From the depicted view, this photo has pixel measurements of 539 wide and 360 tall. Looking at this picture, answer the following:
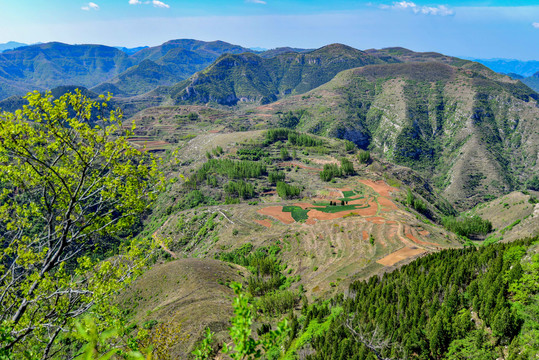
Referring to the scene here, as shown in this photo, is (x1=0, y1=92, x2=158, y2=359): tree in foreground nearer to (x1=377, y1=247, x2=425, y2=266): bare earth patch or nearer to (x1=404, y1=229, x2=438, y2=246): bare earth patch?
(x1=377, y1=247, x2=425, y2=266): bare earth patch

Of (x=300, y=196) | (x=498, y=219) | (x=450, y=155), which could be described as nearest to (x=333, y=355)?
(x=300, y=196)

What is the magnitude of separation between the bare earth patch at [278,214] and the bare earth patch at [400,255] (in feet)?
89.5

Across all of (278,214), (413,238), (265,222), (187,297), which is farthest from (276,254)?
(413,238)

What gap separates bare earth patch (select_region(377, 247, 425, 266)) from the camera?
45844 mm

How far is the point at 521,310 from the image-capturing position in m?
18.4

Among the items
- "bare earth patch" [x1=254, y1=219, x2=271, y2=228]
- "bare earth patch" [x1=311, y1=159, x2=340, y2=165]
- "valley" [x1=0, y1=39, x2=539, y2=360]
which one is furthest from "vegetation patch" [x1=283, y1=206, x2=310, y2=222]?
"bare earth patch" [x1=311, y1=159, x2=340, y2=165]

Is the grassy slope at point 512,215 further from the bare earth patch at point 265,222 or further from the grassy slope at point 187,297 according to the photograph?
the grassy slope at point 187,297

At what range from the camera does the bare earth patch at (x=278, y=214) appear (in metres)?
71.7

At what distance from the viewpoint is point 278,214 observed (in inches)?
2992

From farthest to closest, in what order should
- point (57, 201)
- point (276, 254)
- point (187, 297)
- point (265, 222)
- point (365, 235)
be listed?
1. point (265, 222)
2. point (365, 235)
3. point (276, 254)
4. point (187, 297)
5. point (57, 201)

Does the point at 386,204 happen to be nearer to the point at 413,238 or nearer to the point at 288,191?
the point at 413,238

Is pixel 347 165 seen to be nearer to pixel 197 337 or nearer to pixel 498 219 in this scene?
pixel 498 219

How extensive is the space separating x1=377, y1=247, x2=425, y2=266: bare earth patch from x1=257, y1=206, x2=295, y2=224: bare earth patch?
27.3 meters

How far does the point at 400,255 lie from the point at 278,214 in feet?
115
